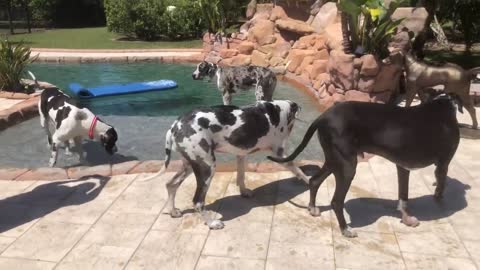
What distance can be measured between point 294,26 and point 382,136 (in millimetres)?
13625

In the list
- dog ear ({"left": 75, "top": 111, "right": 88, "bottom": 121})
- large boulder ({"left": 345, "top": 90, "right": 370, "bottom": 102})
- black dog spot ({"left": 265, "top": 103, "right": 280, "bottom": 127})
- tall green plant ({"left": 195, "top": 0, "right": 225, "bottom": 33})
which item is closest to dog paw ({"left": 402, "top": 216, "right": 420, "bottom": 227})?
black dog spot ({"left": 265, "top": 103, "right": 280, "bottom": 127})

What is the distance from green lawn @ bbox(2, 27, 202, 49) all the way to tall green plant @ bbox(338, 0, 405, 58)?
13224mm

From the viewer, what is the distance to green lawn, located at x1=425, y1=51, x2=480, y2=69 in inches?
620

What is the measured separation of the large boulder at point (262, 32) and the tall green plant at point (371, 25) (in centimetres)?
744

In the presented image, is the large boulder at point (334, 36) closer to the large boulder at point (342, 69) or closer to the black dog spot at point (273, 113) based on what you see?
the large boulder at point (342, 69)

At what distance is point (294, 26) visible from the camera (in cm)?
1808

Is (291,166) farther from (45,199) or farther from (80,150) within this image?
(80,150)

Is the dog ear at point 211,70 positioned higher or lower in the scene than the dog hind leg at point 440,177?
higher

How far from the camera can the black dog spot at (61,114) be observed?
783 cm

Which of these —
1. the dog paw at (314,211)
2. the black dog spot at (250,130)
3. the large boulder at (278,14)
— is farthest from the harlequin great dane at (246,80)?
the large boulder at (278,14)

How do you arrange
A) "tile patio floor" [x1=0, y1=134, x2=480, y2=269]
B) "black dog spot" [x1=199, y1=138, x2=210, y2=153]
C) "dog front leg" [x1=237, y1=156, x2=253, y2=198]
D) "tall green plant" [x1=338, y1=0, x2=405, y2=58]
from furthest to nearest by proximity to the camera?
"tall green plant" [x1=338, y1=0, x2=405, y2=58] < "dog front leg" [x1=237, y1=156, x2=253, y2=198] < "black dog spot" [x1=199, y1=138, x2=210, y2=153] < "tile patio floor" [x1=0, y1=134, x2=480, y2=269]

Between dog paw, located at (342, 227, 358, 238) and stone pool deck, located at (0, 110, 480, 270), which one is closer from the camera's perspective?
stone pool deck, located at (0, 110, 480, 270)

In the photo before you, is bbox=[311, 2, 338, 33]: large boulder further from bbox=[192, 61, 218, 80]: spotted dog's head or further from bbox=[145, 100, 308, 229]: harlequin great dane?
bbox=[145, 100, 308, 229]: harlequin great dane

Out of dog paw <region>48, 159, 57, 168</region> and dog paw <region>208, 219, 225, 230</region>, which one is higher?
dog paw <region>48, 159, 57, 168</region>
